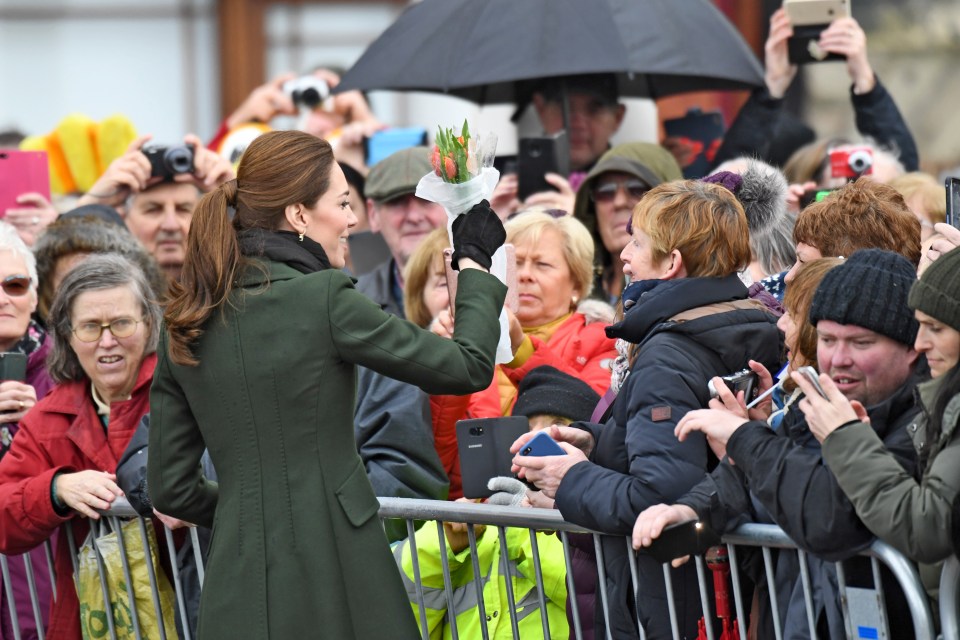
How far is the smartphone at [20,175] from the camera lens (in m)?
6.52

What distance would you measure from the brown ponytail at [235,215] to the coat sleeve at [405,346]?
24 cm

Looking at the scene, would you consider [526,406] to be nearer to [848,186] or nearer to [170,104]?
[848,186]

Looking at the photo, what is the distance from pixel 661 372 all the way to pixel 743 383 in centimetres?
21

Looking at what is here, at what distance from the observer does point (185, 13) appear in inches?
496

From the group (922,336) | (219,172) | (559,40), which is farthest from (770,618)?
(219,172)

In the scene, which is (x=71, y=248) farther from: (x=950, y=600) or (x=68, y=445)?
(x=950, y=600)

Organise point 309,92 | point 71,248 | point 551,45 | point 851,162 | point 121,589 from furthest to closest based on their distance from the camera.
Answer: point 309,92
point 551,45
point 851,162
point 71,248
point 121,589

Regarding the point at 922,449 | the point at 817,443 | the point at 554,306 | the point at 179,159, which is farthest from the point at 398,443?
the point at 179,159

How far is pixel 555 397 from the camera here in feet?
15.4

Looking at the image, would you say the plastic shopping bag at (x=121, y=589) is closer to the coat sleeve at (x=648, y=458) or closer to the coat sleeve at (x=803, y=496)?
the coat sleeve at (x=648, y=458)

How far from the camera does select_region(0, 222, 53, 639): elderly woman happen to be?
17.4 ft

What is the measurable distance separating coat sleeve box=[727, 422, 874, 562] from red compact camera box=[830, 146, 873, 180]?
293cm

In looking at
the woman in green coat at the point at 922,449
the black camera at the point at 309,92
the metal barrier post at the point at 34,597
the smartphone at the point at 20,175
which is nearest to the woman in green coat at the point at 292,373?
the woman in green coat at the point at 922,449

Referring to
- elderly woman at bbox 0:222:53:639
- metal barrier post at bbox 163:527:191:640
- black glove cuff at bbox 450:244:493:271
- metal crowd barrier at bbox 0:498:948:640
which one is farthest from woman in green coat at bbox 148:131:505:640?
elderly woman at bbox 0:222:53:639
